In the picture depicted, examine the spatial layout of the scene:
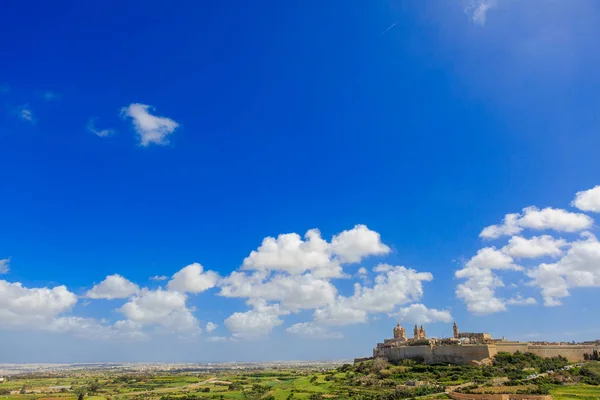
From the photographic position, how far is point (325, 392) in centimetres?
6812

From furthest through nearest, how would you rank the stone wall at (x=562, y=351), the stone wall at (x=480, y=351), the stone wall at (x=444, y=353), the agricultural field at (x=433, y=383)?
the stone wall at (x=562, y=351), the stone wall at (x=480, y=351), the stone wall at (x=444, y=353), the agricultural field at (x=433, y=383)

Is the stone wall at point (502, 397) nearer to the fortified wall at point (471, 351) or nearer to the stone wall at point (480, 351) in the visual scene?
the fortified wall at point (471, 351)

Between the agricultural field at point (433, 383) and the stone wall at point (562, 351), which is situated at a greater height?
the stone wall at point (562, 351)

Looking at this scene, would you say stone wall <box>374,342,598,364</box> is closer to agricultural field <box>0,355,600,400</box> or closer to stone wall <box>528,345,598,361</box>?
stone wall <box>528,345,598,361</box>

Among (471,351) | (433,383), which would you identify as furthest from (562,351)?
(433,383)

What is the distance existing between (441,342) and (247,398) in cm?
4294

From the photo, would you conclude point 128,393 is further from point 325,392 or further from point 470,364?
point 470,364

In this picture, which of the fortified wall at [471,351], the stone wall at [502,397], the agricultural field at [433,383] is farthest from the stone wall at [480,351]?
the stone wall at [502,397]

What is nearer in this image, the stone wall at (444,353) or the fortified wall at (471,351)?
the stone wall at (444,353)

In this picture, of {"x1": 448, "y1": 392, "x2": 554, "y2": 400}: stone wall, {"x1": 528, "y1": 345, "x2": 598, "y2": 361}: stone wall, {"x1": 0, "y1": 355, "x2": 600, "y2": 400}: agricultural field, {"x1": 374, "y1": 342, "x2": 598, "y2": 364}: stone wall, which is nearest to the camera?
{"x1": 448, "y1": 392, "x2": 554, "y2": 400}: stone wall

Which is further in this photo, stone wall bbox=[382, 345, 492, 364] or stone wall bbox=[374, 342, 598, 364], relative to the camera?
stone wall bbox=[374, 342, 598, 364]

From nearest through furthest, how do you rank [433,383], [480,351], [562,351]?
[433,383] → [480,351] → [562,351]

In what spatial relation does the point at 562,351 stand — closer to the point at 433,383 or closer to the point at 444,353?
the point at 444,353

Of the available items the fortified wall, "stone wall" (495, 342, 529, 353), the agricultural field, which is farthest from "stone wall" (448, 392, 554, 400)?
"stone wall" (495, 342, 529, 353)
